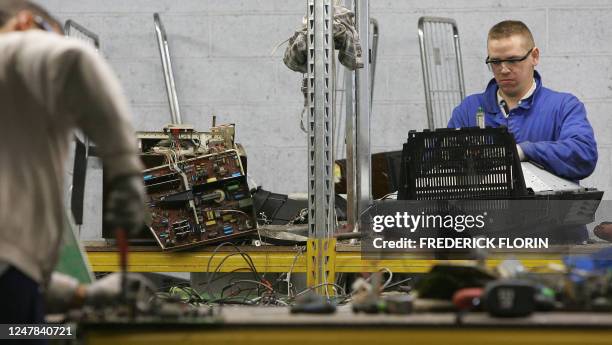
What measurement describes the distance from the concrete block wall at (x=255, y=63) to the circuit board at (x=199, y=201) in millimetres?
1937

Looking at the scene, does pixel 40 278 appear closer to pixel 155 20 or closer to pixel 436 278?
pixel 436 278

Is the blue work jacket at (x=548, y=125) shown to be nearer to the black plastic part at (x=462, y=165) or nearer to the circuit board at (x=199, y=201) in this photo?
the black plastic part at (x=462, y=165)

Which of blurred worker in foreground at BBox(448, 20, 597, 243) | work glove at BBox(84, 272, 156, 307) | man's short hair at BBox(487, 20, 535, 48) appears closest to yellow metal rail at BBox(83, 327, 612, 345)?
work glove at BBox(84, 272, 156, 307)

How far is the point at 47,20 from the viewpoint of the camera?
1.66 meters

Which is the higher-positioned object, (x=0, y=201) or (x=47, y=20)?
(x=47, y=20)

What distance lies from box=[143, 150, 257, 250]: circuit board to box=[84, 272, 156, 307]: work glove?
6.67 ft

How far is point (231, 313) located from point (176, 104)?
12.9 ft

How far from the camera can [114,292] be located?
1.61m

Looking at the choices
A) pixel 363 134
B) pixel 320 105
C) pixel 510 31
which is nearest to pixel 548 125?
pixel 510 31

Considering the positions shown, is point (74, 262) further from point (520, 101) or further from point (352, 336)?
point (520, 101)

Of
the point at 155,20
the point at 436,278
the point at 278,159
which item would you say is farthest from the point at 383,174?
the point at 436,278

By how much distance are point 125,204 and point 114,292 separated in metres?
0.20

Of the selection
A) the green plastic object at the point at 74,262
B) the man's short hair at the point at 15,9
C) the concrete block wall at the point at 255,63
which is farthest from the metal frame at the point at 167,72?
the man's short hair at the point at 15,9

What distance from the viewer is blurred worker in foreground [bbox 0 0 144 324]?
4.81ft
